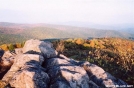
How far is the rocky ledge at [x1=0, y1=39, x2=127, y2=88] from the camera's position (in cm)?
1055

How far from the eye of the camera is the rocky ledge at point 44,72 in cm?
1055

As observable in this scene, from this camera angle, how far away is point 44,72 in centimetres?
1127

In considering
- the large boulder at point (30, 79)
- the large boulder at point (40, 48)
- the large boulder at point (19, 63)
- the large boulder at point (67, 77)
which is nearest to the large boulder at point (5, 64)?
the large boulder at point (40, 48)

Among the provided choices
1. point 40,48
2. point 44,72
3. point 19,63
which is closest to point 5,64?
point 19,63

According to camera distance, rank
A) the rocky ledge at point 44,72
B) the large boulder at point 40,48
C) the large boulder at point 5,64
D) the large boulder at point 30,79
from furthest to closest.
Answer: the large boulder at point 40,48
the large boulder at point 5,64
the rocky ledge at point 44,72
the large boulder at point 30,79

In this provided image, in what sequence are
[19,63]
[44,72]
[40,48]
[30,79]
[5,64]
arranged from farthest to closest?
1. [40,48]
2. [5,64]
3. [19,63]
4. [44,72]
5. [30,79]

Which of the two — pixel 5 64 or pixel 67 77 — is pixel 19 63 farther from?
pixel 67 77

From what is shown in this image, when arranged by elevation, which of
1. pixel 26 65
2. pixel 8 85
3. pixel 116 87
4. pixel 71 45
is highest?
pixel 26 65

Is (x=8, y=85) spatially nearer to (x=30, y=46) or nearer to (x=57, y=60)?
(x=57, y=60)

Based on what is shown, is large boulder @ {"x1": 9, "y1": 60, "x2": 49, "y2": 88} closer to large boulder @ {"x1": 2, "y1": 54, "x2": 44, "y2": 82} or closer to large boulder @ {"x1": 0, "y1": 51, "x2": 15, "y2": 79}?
large boulder @ {"x1": 2, "y1": 54, "x2": 44, "y2": 82}

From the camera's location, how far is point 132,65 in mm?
29672

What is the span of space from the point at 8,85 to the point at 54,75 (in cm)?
265

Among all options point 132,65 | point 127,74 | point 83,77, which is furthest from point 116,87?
point 132,65

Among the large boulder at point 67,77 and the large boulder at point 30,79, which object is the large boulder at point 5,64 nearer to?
the large boulder at point 67,77
